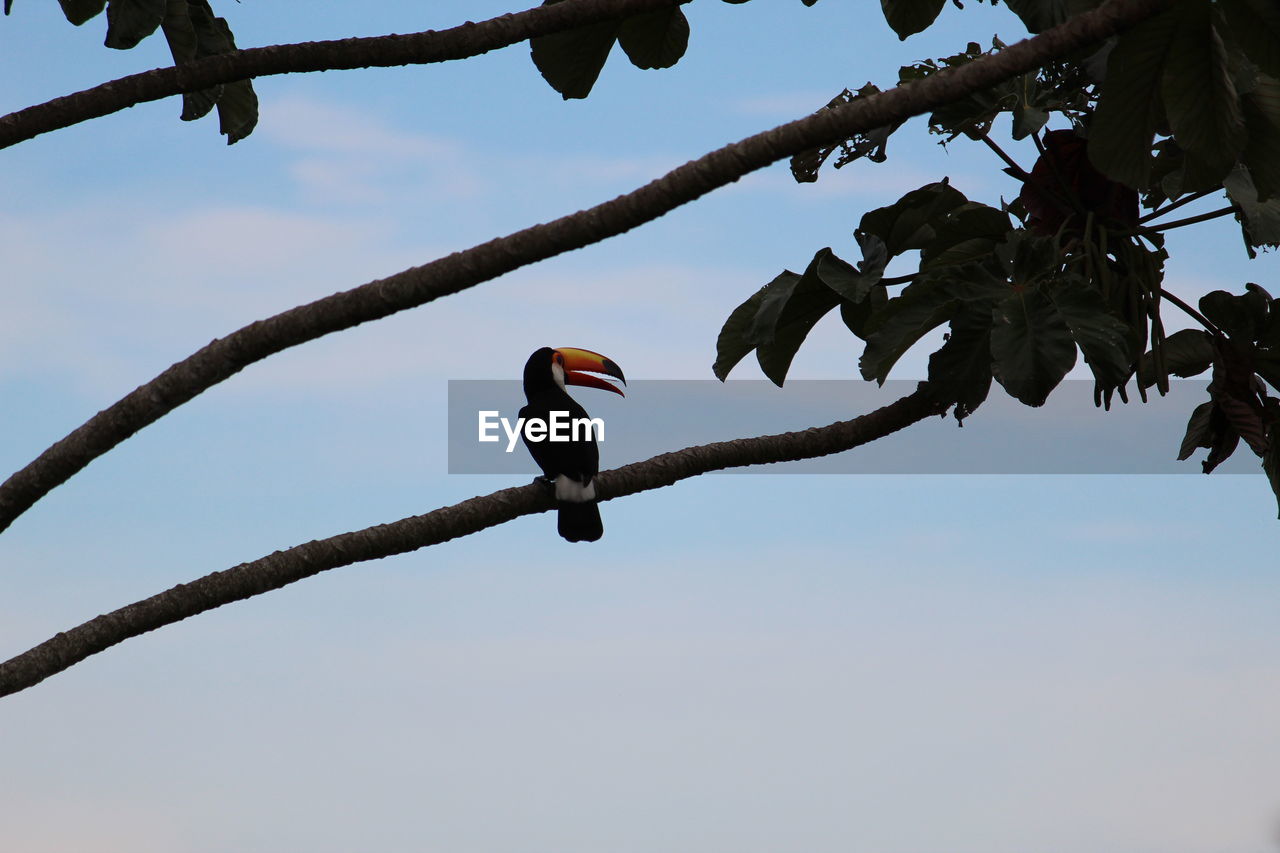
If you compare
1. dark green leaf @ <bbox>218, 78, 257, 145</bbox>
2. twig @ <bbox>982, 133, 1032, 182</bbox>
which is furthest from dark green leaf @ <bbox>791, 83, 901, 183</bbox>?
dark green leaf @ <bbox>218, 78, 257, 145</bbox>

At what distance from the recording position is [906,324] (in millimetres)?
4949

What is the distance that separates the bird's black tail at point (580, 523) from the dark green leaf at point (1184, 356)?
2963 mm

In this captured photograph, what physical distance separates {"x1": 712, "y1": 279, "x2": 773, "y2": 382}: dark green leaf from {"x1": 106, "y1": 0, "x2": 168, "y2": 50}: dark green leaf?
3.34 meters

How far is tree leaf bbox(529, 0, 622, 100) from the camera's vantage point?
5.91 meters

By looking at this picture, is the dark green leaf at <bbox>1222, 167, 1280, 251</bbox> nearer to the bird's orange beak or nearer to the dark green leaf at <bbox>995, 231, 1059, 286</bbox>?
the dark green leaf at <bbox>995, 231, 1059, 286</bbox>

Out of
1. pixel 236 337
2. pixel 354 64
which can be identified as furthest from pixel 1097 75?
pixel 236 337

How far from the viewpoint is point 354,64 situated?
5500mm

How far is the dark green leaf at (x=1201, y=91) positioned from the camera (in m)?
4.42

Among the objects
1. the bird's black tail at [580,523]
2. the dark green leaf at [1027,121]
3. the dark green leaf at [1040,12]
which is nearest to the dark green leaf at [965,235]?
the dark green leaf at [1027,121]

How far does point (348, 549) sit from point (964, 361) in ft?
8.59

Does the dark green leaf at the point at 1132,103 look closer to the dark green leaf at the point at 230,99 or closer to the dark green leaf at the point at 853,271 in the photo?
the dark green leaf at the point at 853,271

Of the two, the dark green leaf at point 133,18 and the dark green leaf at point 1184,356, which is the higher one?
the dark green leaf at point 133,18

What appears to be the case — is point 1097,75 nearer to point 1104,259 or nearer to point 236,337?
point 1104,259

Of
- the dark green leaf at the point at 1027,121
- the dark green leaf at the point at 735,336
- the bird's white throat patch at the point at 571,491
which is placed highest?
the dark green leaf at the point at 1027,121
